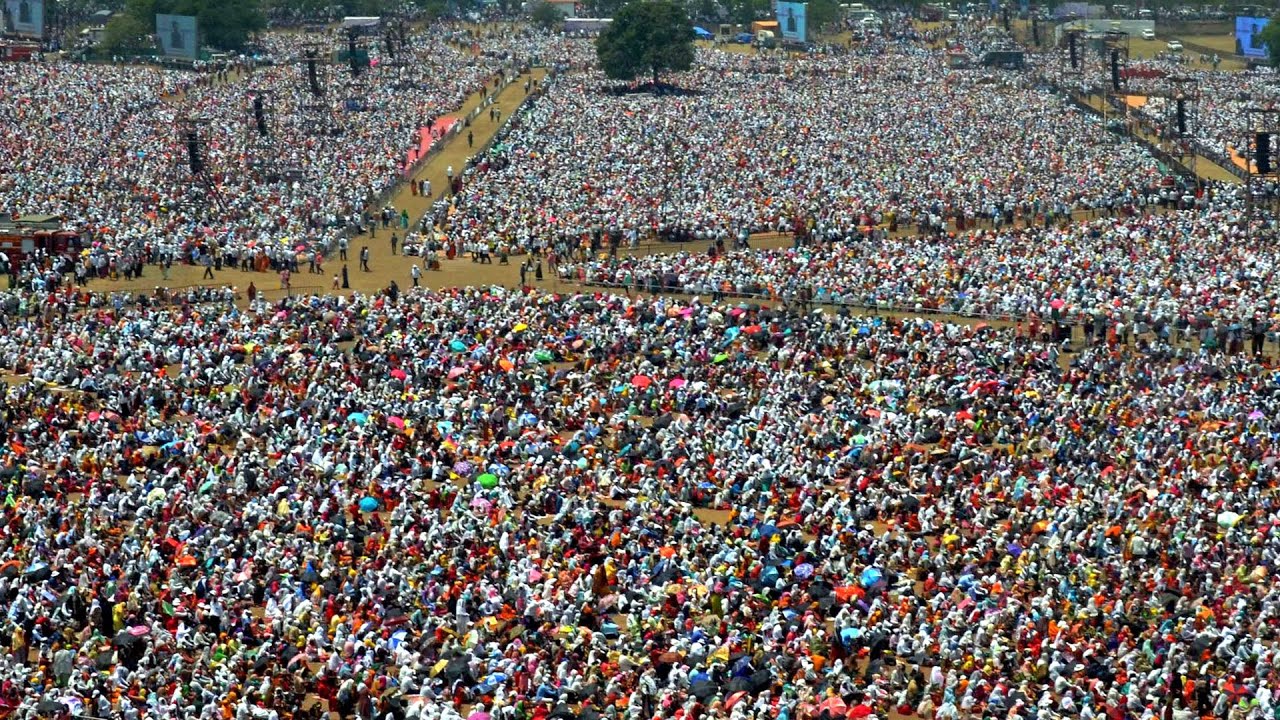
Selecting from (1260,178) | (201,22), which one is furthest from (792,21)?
(1260,178)

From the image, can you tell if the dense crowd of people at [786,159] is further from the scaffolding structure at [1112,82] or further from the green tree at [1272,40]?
the green tree at [1272,40]

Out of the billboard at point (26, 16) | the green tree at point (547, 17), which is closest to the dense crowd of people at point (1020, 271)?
the billboard at point (26, 16)

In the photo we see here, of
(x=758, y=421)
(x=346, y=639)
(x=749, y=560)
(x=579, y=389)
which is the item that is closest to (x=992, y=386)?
(x=758, y=421)

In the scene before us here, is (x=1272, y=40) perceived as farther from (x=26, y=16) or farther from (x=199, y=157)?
(x=26, y=16)

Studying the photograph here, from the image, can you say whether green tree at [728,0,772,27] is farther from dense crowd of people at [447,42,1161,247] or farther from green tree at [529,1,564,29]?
dense crowd of people at [447,42,1161,247]

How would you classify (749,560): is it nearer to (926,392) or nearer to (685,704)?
(685,704)

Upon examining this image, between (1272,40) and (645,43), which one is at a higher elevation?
(645,43)
